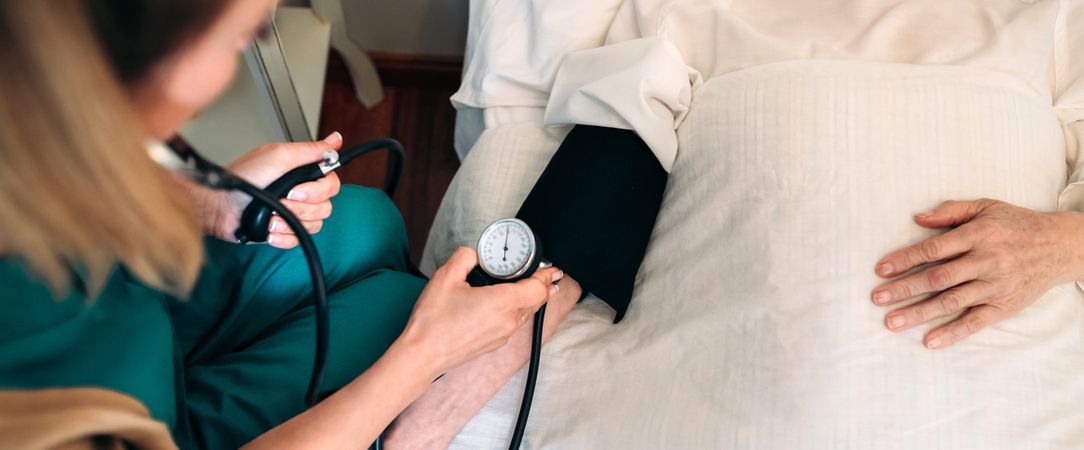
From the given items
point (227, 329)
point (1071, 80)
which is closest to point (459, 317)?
point (227, 329)

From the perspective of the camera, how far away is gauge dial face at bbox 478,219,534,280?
846 millimetres

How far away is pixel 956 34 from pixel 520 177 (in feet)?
1.88

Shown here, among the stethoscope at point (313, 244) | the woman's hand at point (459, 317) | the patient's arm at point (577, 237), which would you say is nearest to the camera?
the stethoscope at point (313, 244)

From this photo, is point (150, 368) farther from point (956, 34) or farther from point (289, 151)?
point (956, 34)

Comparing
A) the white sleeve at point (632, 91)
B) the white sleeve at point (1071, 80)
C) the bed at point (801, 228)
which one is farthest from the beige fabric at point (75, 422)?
the white sleeve at point (1071, 80)

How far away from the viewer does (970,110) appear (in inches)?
35.4

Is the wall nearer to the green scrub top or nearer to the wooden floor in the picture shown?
the wooden floor

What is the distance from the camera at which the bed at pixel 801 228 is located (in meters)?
0.81

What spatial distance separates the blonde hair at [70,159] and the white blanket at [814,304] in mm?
488

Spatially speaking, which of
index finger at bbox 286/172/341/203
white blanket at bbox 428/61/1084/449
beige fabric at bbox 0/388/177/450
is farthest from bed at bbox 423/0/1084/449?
beige fabric at bbox 0/388/177/450

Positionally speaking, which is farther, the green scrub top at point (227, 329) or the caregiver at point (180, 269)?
Result: the green scrub top at point (227, 329)

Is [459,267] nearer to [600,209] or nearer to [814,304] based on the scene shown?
[600,209]

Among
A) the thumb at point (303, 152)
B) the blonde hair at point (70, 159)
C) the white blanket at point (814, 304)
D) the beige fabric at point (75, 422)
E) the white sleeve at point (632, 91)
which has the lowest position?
the white blanket at point (814, 304)

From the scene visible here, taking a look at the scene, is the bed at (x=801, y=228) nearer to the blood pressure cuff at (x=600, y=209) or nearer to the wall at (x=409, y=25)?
the blood pressure cuff at (x=600, y=209)
